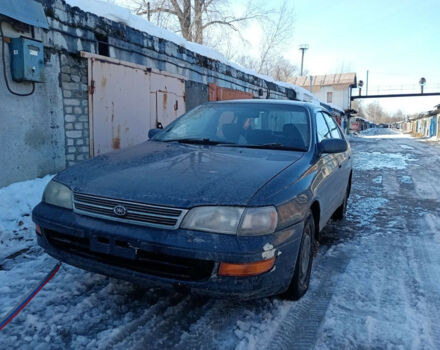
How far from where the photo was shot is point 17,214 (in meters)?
3.99

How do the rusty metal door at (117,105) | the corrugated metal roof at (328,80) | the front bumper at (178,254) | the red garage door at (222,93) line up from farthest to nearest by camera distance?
the corrugated metal roof at (328,80) → the red garage door at (222,93) → the rusty metal door at (117,105) → the front bumper at (178,254)

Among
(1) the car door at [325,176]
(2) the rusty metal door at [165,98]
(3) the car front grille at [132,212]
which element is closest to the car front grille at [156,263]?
(3) the car front grille at [132,212]

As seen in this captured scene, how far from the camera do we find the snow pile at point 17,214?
342 cm

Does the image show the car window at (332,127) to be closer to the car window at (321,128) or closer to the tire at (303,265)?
the car window at (321,128)

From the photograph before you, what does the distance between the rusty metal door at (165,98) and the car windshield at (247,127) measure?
3.78m

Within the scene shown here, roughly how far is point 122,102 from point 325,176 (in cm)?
453

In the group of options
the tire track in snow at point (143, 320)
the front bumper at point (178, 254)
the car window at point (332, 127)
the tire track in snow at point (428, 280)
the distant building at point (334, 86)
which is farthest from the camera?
the distant building at point (334, 86)

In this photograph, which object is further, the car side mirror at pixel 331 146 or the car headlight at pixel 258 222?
the car side mirror at pixel 331 146

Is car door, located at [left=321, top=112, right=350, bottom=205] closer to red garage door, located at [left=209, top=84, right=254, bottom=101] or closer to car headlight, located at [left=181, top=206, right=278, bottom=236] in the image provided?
car headlight, located at [left=181, top=206, right=278, bottom=236]

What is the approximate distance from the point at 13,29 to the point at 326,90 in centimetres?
5317

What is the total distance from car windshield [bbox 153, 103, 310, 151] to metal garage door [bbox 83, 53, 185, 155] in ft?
8.97

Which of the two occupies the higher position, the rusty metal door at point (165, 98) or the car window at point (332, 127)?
the rusty metal door at point (165, 98)

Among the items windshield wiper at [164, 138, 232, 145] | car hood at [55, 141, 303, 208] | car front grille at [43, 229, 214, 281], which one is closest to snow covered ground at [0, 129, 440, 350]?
car front grille at [43, 229, 214, 281]

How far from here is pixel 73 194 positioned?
2318 millimetres
